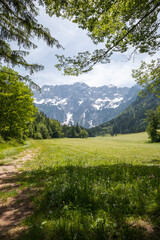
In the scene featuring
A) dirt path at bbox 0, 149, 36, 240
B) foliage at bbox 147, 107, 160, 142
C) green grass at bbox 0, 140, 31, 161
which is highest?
foliage at bbox 147, 107, 160, 142

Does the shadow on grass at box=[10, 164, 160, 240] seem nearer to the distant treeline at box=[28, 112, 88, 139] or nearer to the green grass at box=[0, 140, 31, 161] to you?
the green grass at box=[0, 140, 31, 161]

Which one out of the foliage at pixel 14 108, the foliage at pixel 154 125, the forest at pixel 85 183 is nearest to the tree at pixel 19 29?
the forest at pixel 85 183

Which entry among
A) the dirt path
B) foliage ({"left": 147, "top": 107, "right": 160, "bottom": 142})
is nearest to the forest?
the dirt path

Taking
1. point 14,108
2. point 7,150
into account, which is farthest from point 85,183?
point 14,108

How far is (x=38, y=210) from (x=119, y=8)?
36.4ft

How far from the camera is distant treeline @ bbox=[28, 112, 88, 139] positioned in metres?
75.3

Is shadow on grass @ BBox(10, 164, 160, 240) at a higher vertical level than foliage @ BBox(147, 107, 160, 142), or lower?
lower

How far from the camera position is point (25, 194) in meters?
5.13

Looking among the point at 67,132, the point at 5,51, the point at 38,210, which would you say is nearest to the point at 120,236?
the point at 38,210

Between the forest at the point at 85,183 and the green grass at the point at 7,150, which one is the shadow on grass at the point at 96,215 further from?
the green grass at the point at 7,150

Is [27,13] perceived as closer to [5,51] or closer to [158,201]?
[5,51]

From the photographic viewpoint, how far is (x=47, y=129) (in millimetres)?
94500

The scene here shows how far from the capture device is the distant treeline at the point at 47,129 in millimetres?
75269

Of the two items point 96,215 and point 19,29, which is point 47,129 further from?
point 96,215
